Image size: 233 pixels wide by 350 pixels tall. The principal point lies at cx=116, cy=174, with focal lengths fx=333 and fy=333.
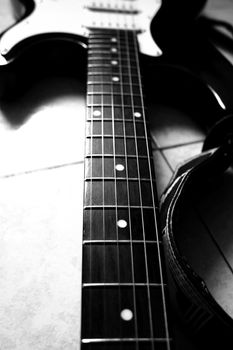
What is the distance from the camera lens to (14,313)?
58 cm

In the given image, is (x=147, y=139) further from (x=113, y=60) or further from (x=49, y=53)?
(x=49, y=53)

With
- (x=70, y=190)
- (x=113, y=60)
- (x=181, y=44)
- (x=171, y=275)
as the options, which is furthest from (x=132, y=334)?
(x=181, y=44)

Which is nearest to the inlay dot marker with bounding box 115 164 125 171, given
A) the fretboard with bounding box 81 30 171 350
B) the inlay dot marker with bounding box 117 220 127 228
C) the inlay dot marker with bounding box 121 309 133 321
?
the fretboard with bounding box 81 30 171 350

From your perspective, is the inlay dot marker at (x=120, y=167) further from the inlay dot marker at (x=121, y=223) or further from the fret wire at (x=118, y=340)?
the fret wire at (x=118, y=340)

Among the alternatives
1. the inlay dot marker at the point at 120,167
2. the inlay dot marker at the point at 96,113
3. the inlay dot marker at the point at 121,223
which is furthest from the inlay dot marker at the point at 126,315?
the inlay dot marker at the point at 96,113

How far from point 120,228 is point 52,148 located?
0.37 metres

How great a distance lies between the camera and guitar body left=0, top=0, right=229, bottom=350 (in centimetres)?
58

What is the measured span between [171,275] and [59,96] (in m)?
0.62

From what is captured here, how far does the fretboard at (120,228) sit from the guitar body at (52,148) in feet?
0.03

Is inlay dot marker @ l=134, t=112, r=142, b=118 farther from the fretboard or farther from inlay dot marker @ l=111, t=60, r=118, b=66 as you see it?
inlay dot marker @ l=111, t=60, r=118, b=66

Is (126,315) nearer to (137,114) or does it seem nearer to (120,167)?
(120,167)

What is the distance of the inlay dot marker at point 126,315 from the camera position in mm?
448

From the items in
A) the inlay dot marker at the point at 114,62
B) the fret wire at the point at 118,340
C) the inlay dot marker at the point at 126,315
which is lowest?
the fret wire at the point at 118,340

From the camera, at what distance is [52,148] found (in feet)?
2.74
